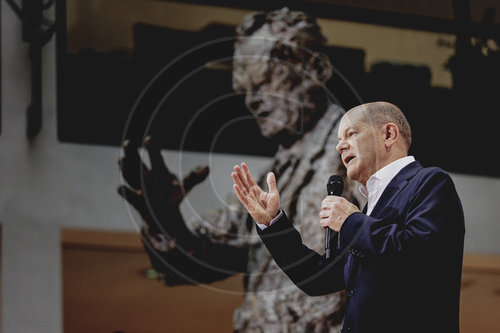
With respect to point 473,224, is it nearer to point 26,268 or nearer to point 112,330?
point 112,330

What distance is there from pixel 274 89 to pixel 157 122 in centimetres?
54

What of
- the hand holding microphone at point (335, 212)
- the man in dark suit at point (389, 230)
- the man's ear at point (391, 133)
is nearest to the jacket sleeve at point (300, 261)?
the man in dark suit at point (389, 230)

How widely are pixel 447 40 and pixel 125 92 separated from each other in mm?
1551

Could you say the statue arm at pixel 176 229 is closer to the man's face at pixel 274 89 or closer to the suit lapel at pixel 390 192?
the man's face at pixel 274 89

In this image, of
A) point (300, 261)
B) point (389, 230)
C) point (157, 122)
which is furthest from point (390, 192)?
point (157, 122)

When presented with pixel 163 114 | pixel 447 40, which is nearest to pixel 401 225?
pixel 163 114

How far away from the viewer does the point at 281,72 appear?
360cm

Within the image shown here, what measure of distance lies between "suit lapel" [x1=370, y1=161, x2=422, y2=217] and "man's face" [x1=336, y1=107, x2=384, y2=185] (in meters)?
0.04

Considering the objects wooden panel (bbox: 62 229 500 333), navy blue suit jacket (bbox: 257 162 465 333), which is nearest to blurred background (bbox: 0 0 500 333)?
wooden panel (bbox: 62 229 500 333)

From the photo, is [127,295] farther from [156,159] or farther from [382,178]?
[382,178]

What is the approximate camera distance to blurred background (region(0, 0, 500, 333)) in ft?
11.7

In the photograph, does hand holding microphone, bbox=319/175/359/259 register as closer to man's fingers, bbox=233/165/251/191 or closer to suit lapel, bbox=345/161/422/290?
suit lapel, bbox=345/161/422/290

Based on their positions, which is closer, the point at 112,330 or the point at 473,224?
the point at 112,330

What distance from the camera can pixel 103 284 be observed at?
3594mm
